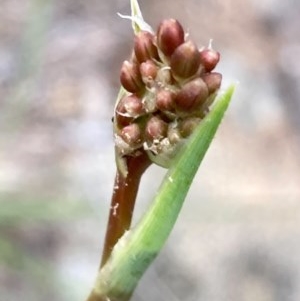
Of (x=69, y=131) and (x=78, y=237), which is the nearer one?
(x=78, y=237)

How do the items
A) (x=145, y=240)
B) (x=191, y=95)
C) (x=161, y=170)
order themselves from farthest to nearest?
(x=161, y=170) → (x=145, y=240) → (x=191, y=95)

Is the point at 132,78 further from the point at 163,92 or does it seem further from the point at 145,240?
the point at 145,240

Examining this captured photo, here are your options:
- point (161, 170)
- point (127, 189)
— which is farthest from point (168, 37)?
point (161, 170)

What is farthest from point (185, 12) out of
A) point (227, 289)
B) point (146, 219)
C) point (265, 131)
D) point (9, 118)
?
point (146, 219)

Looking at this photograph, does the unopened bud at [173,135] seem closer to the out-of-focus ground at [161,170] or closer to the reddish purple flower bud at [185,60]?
the reddish purple flower bud at [185,60]

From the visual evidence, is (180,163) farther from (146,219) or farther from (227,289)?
(227,289)

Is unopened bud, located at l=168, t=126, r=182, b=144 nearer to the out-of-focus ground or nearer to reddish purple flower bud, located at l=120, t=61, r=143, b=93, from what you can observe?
reddish purple flower bud, located at l=120, t=61, r=143, b=93
